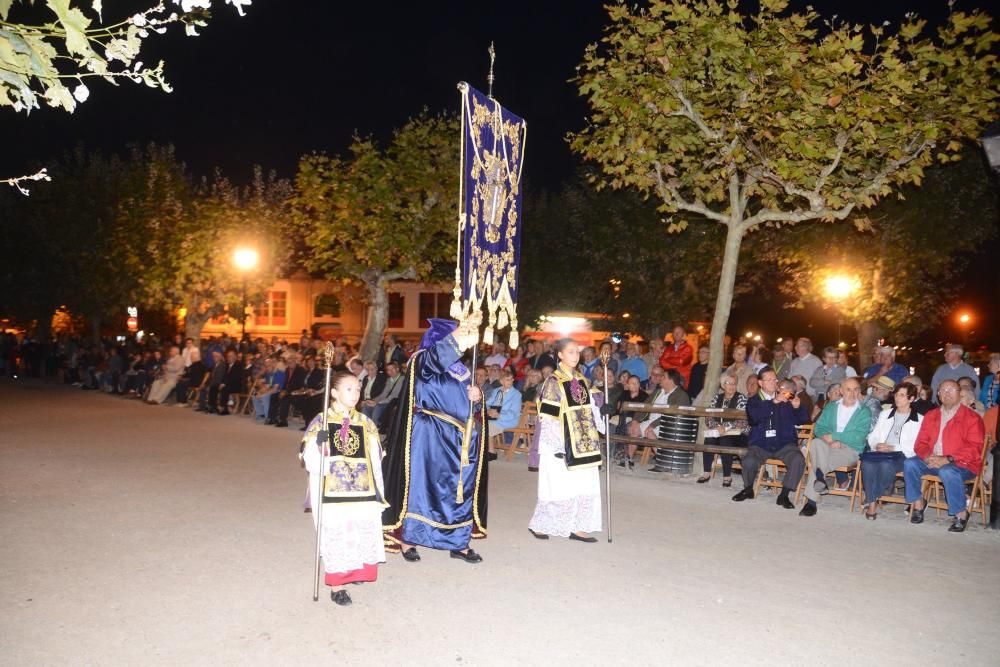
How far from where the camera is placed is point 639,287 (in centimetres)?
2830

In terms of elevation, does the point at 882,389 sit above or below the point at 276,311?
below

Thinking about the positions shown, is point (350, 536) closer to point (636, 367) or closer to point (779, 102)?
point (779, 102)

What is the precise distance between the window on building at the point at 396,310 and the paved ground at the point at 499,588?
1483 inches

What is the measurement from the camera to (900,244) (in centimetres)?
1944

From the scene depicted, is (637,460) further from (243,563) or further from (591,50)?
(243,563)

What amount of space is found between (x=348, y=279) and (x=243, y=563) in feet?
51.2

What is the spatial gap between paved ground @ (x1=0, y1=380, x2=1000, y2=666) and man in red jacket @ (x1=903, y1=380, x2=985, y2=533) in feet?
1.06

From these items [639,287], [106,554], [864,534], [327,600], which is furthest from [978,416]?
[639,287]

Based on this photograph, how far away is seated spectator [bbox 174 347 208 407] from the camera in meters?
21.9

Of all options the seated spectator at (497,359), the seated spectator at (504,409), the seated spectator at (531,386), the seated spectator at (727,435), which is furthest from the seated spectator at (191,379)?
the seated spectator at (727,435)

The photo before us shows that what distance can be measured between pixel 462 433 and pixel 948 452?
18.4 feet

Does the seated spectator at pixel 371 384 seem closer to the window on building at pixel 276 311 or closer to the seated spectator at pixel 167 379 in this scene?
the seated spectator at pixel 167 379

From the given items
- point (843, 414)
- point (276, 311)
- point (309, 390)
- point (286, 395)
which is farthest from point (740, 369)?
point (276, 311)

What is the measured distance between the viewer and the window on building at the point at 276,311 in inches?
1877
